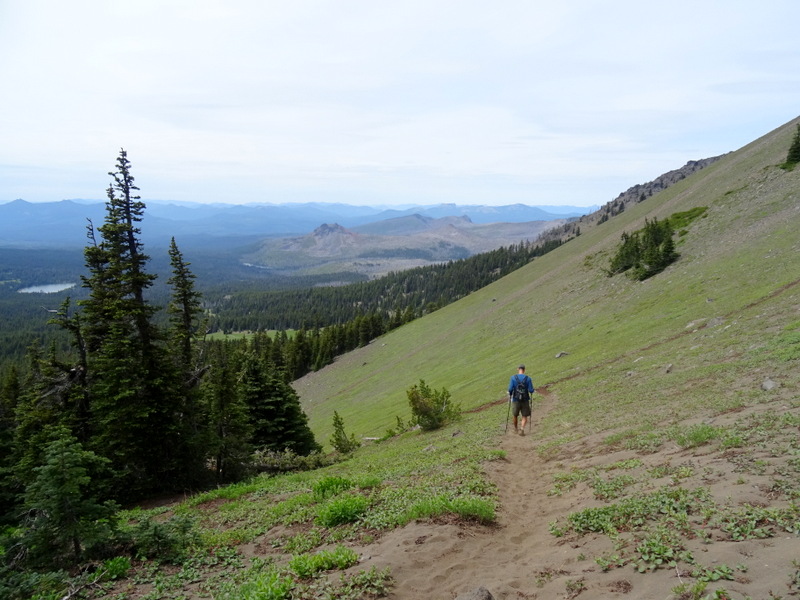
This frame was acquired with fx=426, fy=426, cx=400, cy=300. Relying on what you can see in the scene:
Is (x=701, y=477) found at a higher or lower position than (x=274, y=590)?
higher

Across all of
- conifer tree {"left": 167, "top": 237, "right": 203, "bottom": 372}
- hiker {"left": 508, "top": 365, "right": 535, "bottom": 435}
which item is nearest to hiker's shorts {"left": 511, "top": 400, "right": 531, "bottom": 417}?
hiker {"left": 508, "top": 365, "right": 535, "bottom": 435}

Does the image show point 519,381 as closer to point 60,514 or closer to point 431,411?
point 431,411

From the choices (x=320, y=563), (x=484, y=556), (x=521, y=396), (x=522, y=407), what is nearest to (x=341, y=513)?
(x=320, y=563)

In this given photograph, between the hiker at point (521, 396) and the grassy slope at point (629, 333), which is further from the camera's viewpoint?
the hiker at point (521, 396)

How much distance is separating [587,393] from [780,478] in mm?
15270

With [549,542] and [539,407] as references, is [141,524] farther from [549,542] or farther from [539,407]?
[539,407]

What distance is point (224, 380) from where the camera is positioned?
2353 centimetres

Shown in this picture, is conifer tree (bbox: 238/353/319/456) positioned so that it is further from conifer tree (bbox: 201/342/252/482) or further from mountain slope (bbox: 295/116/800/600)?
conifer tree (bbox: 201/342/252/482)

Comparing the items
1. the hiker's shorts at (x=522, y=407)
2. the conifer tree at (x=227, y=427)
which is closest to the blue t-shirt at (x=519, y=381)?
the hiker's shorts at (x=522, y=407)

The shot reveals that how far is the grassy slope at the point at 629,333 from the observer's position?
1873cm

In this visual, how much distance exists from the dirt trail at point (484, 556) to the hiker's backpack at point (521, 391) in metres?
8.11

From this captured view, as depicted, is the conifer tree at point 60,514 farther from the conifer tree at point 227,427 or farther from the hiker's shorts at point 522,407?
the hiker's shorts at point 522,407

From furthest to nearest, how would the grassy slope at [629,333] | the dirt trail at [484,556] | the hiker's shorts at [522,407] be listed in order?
the hiker's shorts at [522,407]
the grassy slope at [629,333]
the dirt trail at [484,556]

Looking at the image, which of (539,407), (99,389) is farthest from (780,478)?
(99,389)
